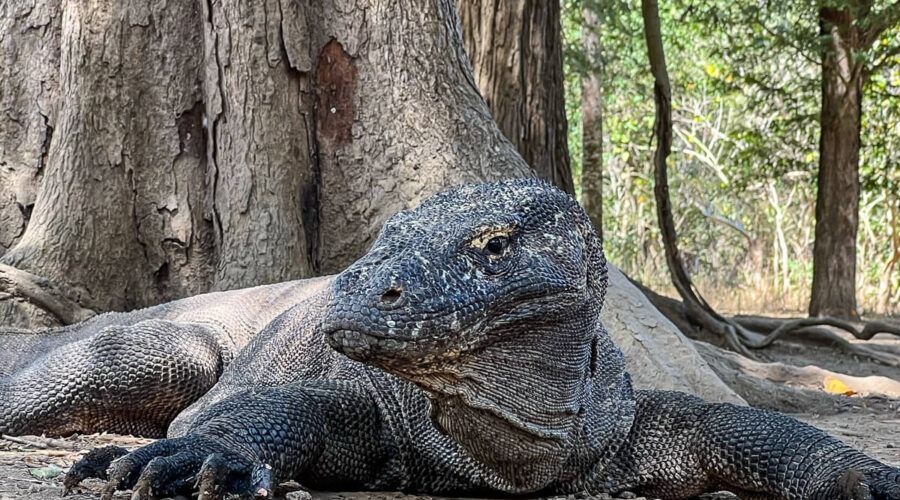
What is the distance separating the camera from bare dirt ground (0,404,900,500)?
7.82 ft

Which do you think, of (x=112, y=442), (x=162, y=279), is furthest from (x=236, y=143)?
(x=112, y=442)

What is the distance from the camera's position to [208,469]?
219cm

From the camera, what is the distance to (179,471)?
2.22m

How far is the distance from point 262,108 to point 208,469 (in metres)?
2.98

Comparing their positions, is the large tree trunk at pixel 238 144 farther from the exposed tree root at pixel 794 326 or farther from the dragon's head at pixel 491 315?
the exposed tree root at pixel 794 326

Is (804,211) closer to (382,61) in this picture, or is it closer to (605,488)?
(382,61)

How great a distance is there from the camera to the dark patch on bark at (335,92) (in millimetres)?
5000

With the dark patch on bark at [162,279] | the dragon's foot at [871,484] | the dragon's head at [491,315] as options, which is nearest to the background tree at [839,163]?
the dark patch on bark at [162,279]

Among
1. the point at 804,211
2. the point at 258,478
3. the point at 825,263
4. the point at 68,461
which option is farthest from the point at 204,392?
the point at 804,211

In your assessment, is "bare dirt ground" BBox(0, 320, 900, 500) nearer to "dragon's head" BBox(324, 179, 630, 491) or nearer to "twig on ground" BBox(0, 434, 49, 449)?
"twig on ground" BBox(0, 434, 49, 449)

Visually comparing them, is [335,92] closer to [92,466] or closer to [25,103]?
[25,103]

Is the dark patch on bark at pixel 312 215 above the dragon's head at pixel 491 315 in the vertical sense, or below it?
above

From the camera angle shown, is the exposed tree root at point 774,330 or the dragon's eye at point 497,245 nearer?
the dragon's eye at point 497,245

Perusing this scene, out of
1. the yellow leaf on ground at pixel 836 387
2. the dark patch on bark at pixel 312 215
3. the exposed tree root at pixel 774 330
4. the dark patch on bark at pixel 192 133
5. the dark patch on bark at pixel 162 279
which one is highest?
the dark patch on bark at pixel 192 133
